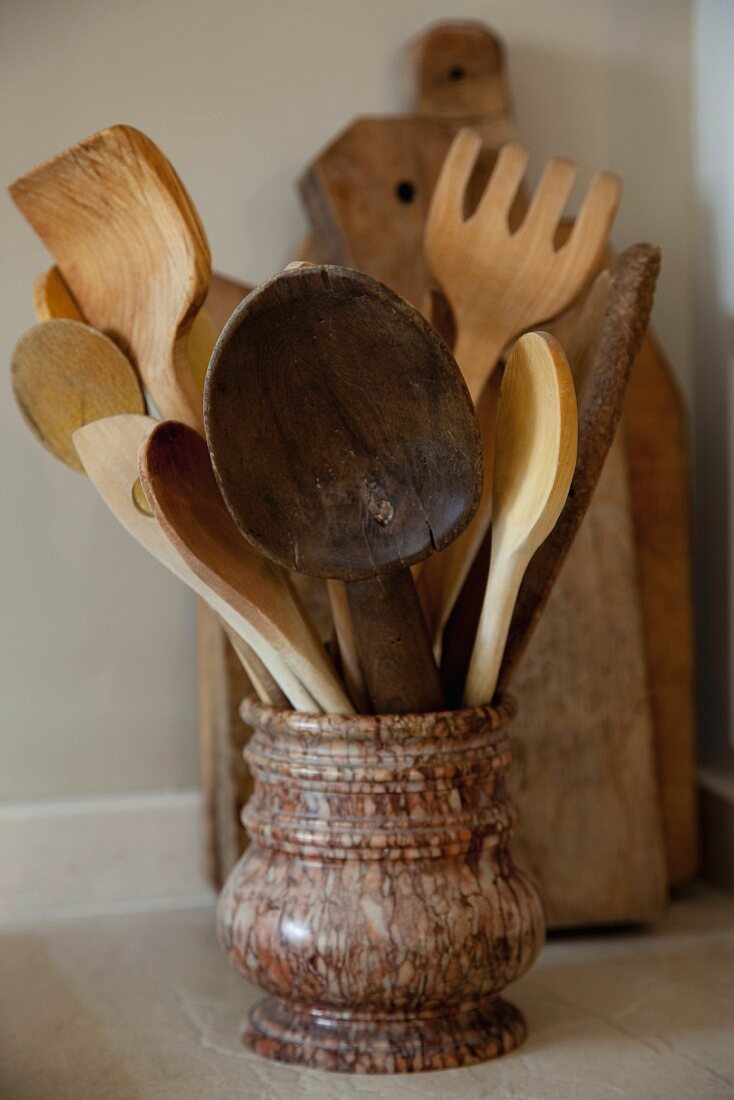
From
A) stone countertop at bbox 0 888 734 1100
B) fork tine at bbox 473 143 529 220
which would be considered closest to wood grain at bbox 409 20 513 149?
fork tine at bbox 473 143 529 220

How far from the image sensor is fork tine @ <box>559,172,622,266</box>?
0.56 meters

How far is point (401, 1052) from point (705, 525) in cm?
44

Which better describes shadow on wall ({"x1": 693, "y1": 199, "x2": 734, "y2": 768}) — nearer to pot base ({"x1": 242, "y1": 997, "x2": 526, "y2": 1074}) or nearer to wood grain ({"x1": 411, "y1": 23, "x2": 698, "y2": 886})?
wood grain ({"x1": 411, "y1": 23, "x2": 698, "y2": 886})

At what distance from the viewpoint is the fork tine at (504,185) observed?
581 mm

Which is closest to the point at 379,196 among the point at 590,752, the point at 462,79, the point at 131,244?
the point at 462,79

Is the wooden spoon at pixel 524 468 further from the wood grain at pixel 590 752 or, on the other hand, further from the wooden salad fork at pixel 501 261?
the wood grain at pixel 590 752

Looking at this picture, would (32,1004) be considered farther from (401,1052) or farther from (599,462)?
(599,462)

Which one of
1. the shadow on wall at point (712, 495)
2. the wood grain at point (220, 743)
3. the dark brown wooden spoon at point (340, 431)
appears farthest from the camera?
the shadow on wall at point (712, 495)

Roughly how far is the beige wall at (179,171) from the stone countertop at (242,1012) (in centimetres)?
12

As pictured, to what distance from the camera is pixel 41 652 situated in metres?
0.71

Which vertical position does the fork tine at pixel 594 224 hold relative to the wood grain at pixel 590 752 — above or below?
above

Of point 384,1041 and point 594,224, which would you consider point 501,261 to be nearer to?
point 594,224

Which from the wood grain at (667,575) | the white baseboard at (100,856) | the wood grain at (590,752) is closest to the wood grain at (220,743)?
the white baseboard at (100,856)

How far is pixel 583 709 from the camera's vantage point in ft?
2.27
